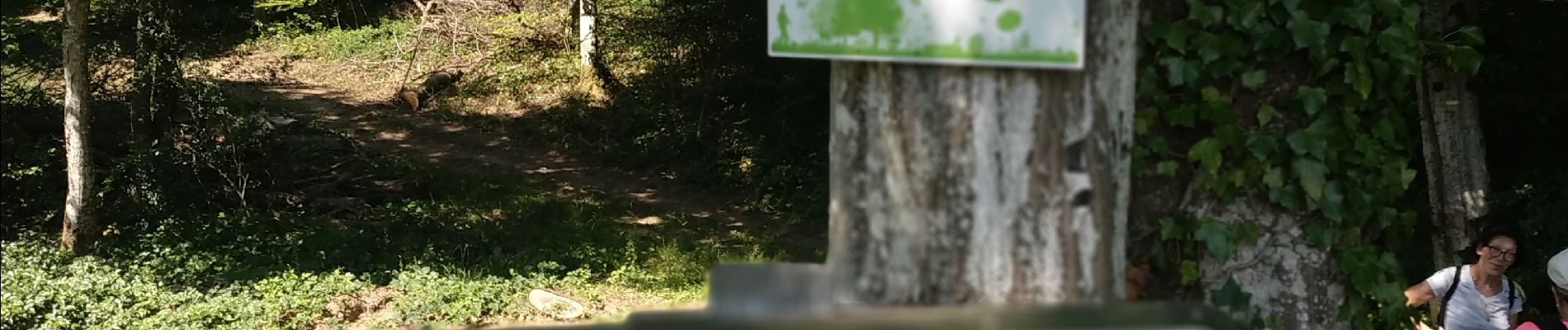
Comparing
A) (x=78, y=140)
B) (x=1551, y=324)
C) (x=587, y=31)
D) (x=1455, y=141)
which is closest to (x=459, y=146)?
(x=587, y=31)

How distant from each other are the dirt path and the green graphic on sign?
8667 mm

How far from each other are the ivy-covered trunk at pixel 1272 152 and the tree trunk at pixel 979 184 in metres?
0.75

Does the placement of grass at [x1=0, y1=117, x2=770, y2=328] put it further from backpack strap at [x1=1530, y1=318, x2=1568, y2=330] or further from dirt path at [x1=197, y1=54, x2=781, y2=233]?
backpack strap at [x1=1530, y1=318, x2=1568, y2=330]

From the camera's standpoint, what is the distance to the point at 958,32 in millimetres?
2180

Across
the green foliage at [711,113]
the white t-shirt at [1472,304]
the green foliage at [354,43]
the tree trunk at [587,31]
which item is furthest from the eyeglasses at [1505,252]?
the green foliage at [354,43]

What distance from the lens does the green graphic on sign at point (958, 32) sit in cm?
212

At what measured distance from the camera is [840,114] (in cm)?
225

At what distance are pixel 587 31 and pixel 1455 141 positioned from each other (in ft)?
36.6

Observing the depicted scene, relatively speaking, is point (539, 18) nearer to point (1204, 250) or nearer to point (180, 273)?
point (180, 273)

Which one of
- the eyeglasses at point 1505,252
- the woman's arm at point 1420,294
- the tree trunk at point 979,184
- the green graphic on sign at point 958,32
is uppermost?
the green graphic on sign at point 958,32

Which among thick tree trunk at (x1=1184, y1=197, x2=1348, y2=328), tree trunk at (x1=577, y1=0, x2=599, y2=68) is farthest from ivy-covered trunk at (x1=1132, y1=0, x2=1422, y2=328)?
tree trunk at (x1=577, y1=0, x2=599, y2=68)

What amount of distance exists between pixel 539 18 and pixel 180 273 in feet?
26.9

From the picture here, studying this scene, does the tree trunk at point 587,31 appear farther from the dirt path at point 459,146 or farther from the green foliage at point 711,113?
the dirt path at point 459,146

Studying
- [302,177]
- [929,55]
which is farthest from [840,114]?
[302,177]
